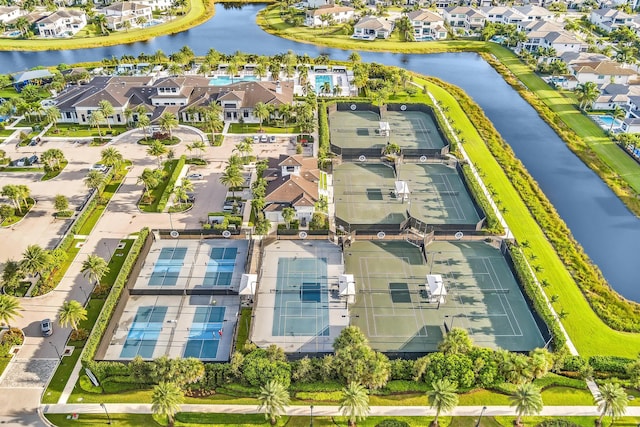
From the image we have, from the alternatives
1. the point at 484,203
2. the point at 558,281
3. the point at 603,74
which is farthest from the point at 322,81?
the point at 558,281

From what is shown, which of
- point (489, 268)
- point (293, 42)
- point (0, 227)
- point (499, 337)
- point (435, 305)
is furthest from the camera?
point (293, 42)

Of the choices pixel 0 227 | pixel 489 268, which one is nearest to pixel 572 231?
pixel 489 268

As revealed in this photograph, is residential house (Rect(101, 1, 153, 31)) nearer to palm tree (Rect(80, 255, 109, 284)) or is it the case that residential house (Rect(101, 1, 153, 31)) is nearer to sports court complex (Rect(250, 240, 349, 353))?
palm tree (Rect(80, 255, 109, 284))

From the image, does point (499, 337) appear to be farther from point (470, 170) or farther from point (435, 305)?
point (470, 170)

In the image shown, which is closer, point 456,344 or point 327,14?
point 456,344

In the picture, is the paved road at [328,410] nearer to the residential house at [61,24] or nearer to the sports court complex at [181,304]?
the sports court complex at [181,304]

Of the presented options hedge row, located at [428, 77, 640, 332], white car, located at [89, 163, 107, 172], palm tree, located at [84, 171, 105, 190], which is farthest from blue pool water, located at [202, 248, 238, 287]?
hedge row, located at [428, 77, 640, 332]

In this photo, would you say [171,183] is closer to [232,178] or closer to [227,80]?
[232,178]

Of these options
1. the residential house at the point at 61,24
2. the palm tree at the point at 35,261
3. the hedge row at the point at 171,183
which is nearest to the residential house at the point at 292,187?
the hedge row at the point at 171,183
